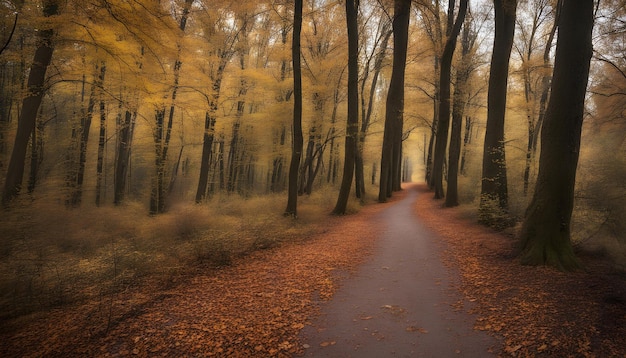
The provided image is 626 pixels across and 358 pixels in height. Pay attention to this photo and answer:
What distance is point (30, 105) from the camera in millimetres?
8680

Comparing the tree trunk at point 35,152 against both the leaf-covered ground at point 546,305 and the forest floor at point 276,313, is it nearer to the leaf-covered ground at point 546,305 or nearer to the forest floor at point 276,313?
the forest floor at point 276,313

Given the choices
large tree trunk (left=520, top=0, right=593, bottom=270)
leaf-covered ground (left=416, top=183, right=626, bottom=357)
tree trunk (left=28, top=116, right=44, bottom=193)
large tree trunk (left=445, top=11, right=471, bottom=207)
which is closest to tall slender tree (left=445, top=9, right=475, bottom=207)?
large tree trunk (left=445, top=11, right=471, bottom=207)

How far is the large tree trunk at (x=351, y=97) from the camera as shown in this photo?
12.0 metres

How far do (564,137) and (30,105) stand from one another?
1346 centimetres

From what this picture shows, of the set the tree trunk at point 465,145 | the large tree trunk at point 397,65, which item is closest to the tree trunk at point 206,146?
the large tree trunk at point 397,65

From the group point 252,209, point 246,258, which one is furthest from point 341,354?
point 252,209

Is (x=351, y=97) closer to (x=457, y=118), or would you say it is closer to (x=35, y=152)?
(x=457, y=118)

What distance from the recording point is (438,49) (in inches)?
640

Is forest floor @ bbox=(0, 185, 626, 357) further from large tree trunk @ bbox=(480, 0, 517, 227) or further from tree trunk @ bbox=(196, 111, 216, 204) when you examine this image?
tree trunk @ bbox=(196, 111, 216, 204)

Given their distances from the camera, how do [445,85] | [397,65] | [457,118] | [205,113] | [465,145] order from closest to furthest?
1. [445,85]
2. [397,65]
3. [205,113]
4. [457,118]
5. [465,145]

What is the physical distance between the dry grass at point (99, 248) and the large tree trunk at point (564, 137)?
6038 mm

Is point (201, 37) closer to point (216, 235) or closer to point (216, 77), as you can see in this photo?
point (216, 77)

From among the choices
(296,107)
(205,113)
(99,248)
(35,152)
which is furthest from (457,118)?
(35,152)

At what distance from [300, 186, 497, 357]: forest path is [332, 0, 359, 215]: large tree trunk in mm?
6482
